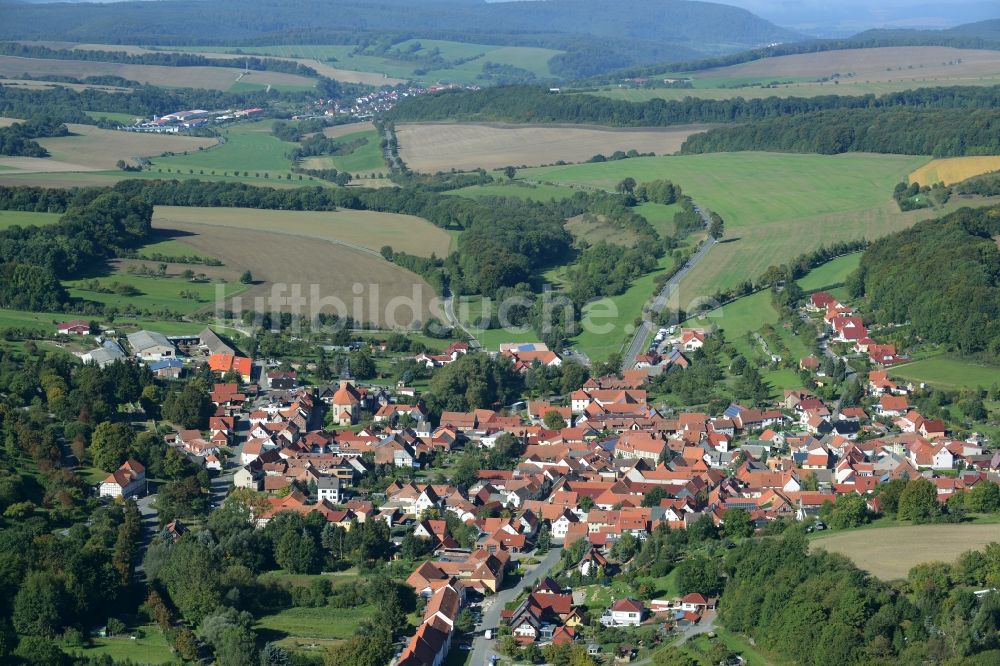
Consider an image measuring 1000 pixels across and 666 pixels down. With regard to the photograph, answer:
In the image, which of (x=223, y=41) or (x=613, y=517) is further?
(x=223, y=41)

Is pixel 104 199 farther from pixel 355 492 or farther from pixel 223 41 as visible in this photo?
pixel 223 41

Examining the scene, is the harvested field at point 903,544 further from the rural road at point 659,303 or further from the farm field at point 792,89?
the farm field at point 792,89

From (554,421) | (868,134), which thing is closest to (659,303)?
(554,421)

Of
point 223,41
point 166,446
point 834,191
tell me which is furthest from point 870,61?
point 166,446

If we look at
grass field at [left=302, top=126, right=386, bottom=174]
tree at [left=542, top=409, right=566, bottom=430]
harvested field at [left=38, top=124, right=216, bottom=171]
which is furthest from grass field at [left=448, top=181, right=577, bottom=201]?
tree at [left=542, top=409, right=566, bottom=430]

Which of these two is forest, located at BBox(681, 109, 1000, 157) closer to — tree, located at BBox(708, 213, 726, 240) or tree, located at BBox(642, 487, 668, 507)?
tree, located at BBox(708, 213, 726, 240)

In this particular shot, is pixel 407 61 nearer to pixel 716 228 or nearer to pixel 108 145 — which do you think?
pixel 108 145

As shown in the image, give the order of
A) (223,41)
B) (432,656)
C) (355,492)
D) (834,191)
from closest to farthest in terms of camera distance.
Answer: (432,656), (355,492), (834,191), (223,41)

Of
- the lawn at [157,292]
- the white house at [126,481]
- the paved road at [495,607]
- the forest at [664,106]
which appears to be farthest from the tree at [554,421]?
the forest at [664,106]
